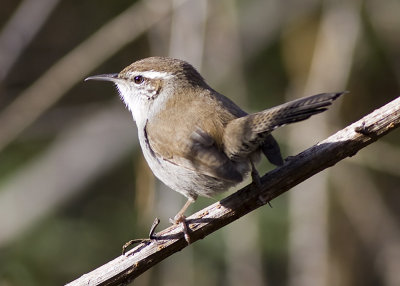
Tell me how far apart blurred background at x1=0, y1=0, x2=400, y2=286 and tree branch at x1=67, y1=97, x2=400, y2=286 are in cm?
100

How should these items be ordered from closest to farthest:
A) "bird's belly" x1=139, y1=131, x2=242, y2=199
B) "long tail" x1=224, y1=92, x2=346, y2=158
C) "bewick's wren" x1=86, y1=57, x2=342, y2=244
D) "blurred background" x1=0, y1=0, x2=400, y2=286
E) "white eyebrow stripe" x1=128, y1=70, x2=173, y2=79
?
"long tail" x1=224, y1=92, x2=346, y2=158, "bewick's wren" x1=86, y1=57, x2=342, y2=244, "bird's belly" x1=139, y1=131, x2=242, y2=199, "white eyebrow stripe" x1=128, y1=70, x2=173, y2=79, "blurred background" x1=0, y1=0, x2=400, y2=286

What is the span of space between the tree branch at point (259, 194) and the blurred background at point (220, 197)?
1.00 metres

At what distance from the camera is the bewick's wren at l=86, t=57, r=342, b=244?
11.6ft

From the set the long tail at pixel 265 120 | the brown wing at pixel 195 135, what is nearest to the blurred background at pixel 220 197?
the brown wing at pixel 195 135

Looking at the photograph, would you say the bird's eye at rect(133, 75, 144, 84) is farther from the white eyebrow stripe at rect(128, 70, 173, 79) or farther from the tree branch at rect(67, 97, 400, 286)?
the tree branch at rect(67, 97, 400, 286)

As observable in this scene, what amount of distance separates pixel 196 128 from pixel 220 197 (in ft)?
4.51

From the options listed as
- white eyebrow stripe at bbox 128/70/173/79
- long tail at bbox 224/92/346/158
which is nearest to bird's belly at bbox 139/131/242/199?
long tail at bbox 224/92/346/158

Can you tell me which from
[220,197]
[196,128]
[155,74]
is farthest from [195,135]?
[220,197]

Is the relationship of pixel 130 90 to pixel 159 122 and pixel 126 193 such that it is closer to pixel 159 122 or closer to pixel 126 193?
pixel 159 122

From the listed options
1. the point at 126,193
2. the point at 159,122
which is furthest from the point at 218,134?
the point at 126,193

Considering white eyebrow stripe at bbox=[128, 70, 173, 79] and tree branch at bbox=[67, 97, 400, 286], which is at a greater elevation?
white eyebrow stripe at bbox=[128, 70, 173, 79]

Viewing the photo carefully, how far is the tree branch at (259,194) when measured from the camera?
3.33 meters

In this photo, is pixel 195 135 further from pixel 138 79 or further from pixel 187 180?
pixel 138 79

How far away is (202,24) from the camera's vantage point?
5047 millimetres
